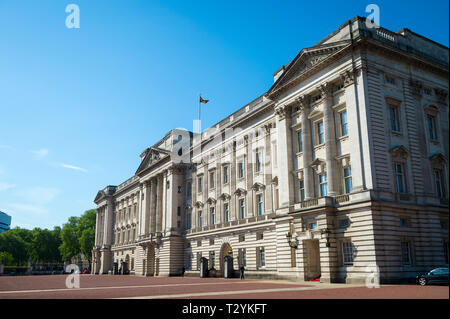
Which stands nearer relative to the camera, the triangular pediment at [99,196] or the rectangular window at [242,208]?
the rectangular window at [242,208]

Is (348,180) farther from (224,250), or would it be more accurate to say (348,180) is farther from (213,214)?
(213,214)

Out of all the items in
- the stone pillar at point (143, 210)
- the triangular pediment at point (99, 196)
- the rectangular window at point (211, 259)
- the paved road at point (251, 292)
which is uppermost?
the triangular pediment at point (99, 196)

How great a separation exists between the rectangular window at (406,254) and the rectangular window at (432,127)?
11048mm

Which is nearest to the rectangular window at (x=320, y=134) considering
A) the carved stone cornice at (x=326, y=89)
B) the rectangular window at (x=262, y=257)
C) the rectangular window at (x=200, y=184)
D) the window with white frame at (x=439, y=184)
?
the carved stone cornice at (x=326, y=89)

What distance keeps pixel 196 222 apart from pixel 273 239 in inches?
812

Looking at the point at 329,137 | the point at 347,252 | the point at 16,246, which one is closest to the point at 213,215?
the point at 329,137

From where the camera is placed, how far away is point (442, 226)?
32.9 metres

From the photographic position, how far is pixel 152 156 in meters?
76.1

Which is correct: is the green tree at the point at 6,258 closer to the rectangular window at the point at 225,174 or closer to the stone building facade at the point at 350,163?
the rectangular window at the point at 225,174

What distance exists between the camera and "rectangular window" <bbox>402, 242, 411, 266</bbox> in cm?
3069

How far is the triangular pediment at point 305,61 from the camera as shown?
35.1m

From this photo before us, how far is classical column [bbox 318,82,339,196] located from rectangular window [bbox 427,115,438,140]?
925cm

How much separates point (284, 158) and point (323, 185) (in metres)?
5.75
